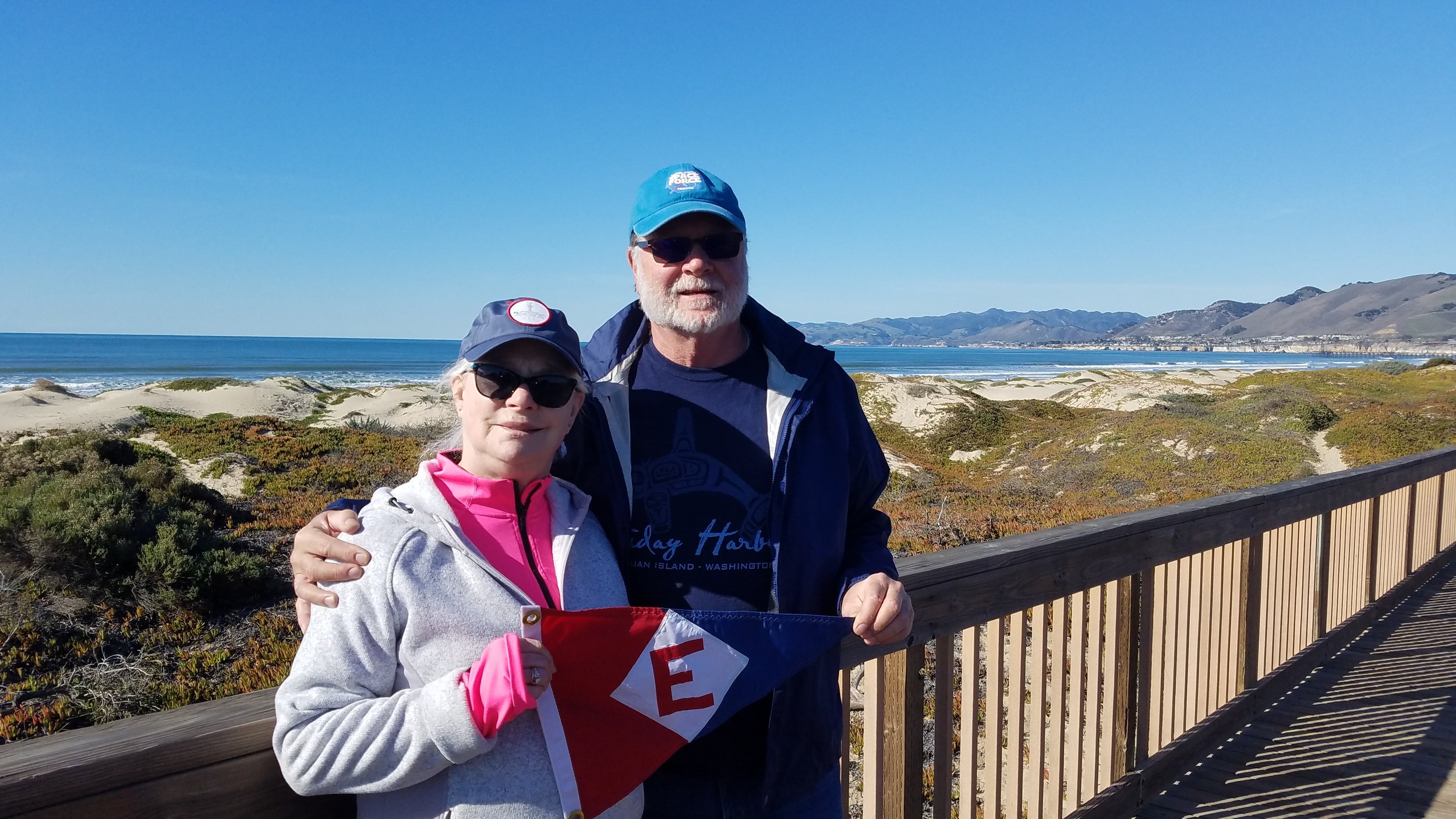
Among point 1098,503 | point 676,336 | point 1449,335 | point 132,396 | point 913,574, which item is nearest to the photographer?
point 676,336

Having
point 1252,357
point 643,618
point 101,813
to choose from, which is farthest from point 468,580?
point 1252,357

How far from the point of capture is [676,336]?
76.9 inches

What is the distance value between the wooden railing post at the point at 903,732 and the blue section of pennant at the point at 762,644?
59 cm

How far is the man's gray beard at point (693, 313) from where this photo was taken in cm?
188

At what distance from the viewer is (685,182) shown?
1901 millimetres

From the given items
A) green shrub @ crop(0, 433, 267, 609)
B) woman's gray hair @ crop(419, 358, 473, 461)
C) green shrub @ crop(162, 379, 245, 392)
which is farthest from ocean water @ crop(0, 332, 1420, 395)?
woman's gray hair @ crop(419, 358, 473, 461)

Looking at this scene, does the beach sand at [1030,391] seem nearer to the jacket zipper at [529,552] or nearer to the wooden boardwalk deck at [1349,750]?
the wooden boardwalk deck at [1349,750]

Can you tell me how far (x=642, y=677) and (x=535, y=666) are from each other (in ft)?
1.06

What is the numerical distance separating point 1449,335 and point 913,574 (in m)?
234

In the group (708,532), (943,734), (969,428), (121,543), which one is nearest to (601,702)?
(708,532)

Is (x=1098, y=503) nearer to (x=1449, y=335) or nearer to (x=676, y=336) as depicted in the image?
(x=676, y=336)

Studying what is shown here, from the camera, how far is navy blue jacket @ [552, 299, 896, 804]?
177 cm

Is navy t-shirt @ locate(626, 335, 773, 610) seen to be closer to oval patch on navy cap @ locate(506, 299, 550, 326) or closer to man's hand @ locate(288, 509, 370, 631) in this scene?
oval patch on navy cap @ locate(506, 299, 550, 326)

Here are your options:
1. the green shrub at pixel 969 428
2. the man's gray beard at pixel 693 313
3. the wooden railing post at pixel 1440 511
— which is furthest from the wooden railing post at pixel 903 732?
the green shrub at pixel 969 428
